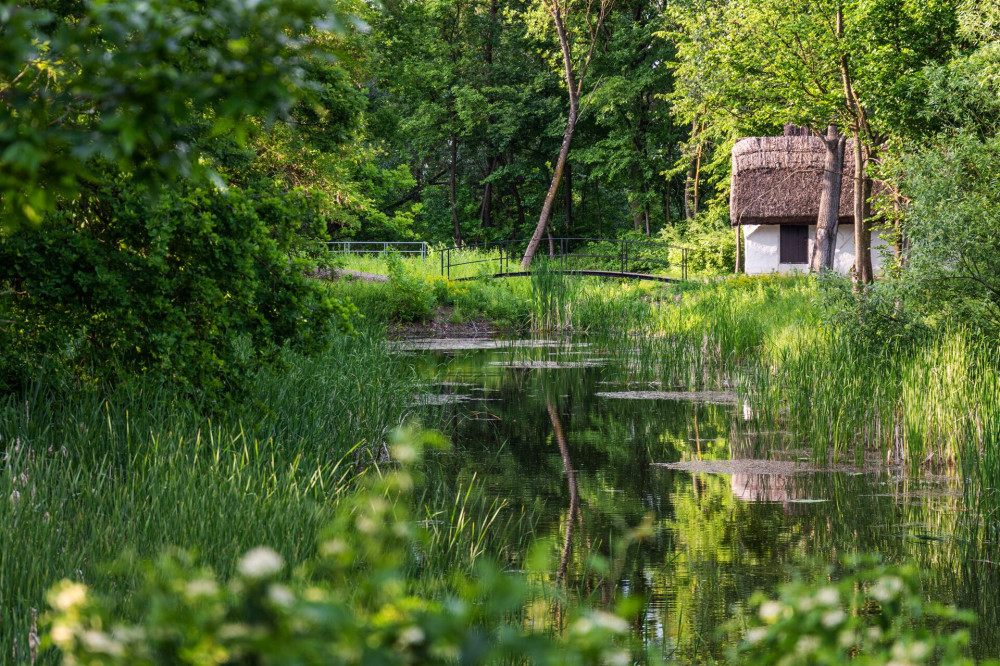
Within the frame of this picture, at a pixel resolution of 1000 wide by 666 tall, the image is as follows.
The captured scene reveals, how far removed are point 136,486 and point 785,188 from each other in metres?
29.2

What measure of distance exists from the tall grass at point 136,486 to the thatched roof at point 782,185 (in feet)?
86.0

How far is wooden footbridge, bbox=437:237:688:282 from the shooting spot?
28.5 meters

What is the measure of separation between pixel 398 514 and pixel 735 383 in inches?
432

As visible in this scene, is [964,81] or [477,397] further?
[477,397]

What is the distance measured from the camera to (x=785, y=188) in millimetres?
31828

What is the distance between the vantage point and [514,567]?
18.4 feet

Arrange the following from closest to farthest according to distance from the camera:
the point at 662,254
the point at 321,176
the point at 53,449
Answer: the point at 53,449 < the point at 321,176 < the point at 662,254

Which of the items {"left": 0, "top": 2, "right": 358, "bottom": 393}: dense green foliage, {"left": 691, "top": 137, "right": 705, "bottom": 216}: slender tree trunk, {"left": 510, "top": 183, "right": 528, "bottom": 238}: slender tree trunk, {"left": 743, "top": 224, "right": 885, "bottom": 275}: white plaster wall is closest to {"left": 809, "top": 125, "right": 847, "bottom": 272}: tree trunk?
{"left": 743, "top": 224, "right": 885, "bottom": 275}: white plaster wall

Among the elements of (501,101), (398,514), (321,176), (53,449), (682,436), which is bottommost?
(682,436)

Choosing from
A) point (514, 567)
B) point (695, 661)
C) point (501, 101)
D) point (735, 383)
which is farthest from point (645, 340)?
point (501, 101)

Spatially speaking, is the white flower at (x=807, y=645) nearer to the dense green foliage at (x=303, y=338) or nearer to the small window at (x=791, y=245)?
the dense green foliage at (x=303, y=338)

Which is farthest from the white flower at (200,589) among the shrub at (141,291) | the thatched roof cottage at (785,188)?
the thatched roof cottage at (785,188)

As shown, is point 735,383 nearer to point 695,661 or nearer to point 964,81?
point 964,81

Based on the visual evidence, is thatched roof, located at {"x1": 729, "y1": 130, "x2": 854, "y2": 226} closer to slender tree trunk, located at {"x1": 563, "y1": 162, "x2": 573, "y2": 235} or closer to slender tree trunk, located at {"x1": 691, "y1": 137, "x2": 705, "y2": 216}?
slender tree trunk, located at {"x1": 691, "y1": 137, "x2": 705, "y2": 216}
